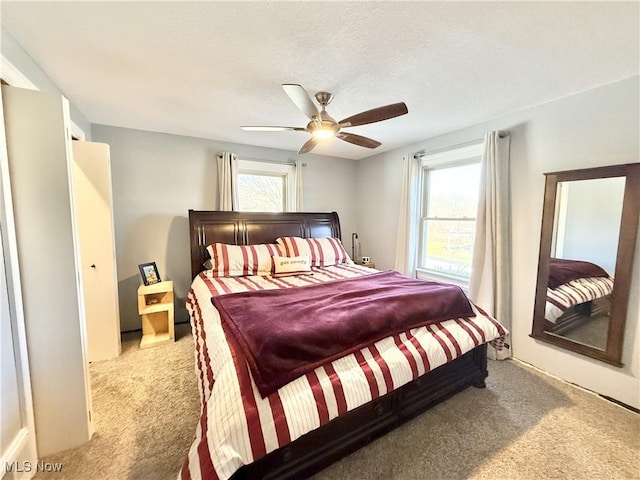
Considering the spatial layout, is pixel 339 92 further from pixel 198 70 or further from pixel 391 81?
pixel 198 70

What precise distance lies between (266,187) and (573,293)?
12.0 ft

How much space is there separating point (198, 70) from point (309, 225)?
7.69ft

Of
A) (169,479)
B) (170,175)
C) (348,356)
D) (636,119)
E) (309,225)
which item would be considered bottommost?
(169,479)

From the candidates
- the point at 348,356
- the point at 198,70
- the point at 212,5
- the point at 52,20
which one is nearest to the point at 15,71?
the point at 52,20

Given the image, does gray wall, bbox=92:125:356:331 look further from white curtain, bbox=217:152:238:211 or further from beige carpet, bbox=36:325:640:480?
beige carpet, bbox=36:325:640:480

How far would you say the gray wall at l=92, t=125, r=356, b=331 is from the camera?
123 inches

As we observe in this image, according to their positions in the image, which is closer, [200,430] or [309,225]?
[200,430]

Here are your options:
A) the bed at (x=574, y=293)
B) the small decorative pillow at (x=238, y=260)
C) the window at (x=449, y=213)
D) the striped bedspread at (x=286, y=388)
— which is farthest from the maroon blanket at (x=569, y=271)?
the small decorative pillow at (x=238, y=260)

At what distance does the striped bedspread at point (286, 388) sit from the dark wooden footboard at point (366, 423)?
19 cm

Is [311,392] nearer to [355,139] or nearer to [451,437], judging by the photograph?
[451,437]

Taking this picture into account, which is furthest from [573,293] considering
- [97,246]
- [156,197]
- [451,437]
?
[156,197]

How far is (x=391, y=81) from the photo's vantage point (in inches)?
79.6

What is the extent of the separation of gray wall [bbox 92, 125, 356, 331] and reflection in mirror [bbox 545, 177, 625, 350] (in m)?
3.59

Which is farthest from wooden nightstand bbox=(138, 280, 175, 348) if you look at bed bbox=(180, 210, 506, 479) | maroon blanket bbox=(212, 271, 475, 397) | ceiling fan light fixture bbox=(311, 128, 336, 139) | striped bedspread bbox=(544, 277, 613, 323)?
striped bedspread bbox=(544, 277, 613, 323)
